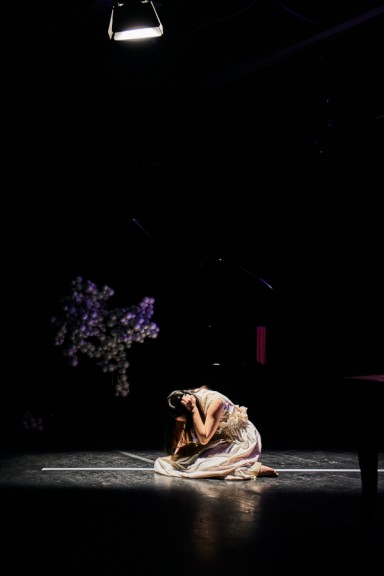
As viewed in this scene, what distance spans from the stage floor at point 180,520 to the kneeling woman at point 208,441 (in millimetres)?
126

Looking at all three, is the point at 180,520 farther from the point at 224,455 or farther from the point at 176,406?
the point at 176,406

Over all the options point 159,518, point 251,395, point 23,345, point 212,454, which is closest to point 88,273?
point 23,345

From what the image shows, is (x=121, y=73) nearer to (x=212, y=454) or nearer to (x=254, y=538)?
(x=212, y=454)

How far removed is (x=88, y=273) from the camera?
792 cm

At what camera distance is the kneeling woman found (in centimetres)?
588

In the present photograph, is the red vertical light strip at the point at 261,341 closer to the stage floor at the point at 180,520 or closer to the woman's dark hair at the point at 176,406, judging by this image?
the stage floor at the point at 180,520

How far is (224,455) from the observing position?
595cm

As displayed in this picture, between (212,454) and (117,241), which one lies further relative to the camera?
(117,241)

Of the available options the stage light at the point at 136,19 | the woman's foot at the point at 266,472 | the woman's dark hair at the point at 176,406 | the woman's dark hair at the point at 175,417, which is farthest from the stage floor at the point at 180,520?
the stage light at the point at 136,19

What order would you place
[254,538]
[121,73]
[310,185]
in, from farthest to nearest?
1. [310,185]
2. [121,73]
3. [254,538]

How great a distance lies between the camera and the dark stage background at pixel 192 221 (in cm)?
657

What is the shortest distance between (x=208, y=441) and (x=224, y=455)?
15 centimetres

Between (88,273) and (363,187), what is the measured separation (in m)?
2.72

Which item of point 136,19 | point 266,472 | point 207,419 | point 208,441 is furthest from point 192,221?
point 136,19
